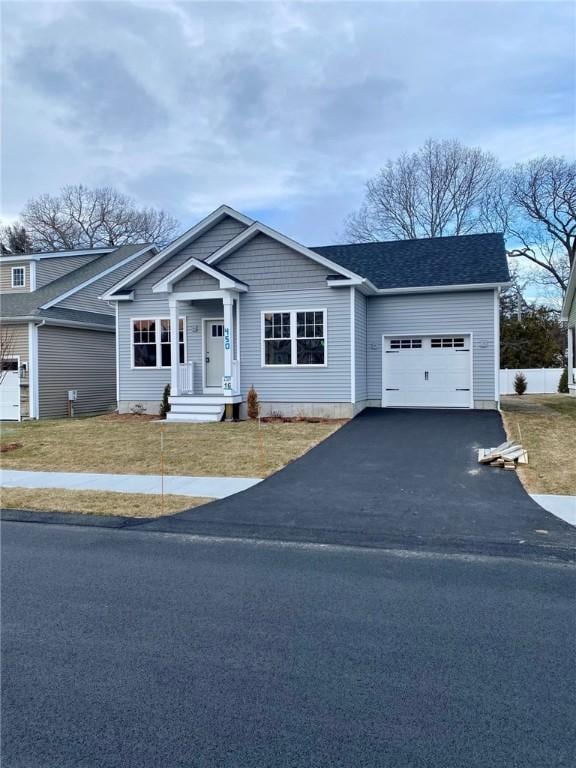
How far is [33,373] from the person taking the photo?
20703 mm

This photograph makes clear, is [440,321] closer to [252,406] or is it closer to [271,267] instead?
[271,267]

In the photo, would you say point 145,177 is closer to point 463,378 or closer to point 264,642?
point 463,378

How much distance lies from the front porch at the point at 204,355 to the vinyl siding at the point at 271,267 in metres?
0.85

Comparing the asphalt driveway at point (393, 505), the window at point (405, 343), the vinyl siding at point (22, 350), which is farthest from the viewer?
the vinyl siding at point (22, 350)

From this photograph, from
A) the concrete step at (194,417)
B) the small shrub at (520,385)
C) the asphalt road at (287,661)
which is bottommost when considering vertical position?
the asphalt road at (287,661)

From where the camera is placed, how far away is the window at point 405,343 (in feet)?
59.1

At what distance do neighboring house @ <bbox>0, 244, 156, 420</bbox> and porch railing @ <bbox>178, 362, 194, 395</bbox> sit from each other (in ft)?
21.3

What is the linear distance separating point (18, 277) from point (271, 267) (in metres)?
13.4

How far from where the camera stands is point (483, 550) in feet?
19.9

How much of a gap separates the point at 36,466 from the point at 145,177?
2442 centimetres

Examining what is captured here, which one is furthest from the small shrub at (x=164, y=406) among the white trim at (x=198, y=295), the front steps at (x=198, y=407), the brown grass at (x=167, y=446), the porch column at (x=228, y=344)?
the white trim at (x=198, y=295)

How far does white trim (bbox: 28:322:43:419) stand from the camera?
2062 cm

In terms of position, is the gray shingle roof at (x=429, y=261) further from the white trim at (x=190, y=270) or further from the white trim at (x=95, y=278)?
the white trim at (x=95, y=278)

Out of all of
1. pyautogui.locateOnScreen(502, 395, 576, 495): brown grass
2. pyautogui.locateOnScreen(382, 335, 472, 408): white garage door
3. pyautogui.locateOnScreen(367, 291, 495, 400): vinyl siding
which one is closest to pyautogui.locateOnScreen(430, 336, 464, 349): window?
pyautogui.locateOnScreen(382, 335, 472, 408): white garage door
